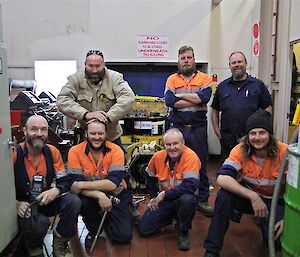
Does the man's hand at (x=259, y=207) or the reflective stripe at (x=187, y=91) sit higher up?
the reflective stripe at (x=187, y=91)

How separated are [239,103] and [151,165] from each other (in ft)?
3.13

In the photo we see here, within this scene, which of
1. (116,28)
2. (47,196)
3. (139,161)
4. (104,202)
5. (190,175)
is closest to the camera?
(47,196)

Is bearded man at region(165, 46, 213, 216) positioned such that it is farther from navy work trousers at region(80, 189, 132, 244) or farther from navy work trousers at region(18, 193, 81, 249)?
navy work trousers at region(18, 193, 81, 249)

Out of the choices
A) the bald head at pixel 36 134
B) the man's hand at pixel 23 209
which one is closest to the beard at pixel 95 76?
the bald head at pixel 36 134

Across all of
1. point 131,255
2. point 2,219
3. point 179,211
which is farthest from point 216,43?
point 2,219

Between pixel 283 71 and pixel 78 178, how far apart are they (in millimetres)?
3108

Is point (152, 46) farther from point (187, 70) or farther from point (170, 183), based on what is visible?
point (170, 183)

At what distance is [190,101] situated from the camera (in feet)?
10.1

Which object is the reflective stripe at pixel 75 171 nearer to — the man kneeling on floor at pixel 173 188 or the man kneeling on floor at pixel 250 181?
the man kneeling on floor at pixel 173 188

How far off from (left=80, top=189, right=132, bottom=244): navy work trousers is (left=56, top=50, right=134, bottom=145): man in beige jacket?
1.97 feet

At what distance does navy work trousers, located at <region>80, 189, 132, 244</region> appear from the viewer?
8.39 feet

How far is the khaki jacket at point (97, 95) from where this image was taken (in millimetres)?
2828

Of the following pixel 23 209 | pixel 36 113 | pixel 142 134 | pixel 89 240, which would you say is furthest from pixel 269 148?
pixel 36 113

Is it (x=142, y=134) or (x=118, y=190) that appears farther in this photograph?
(x=142, y=134)
